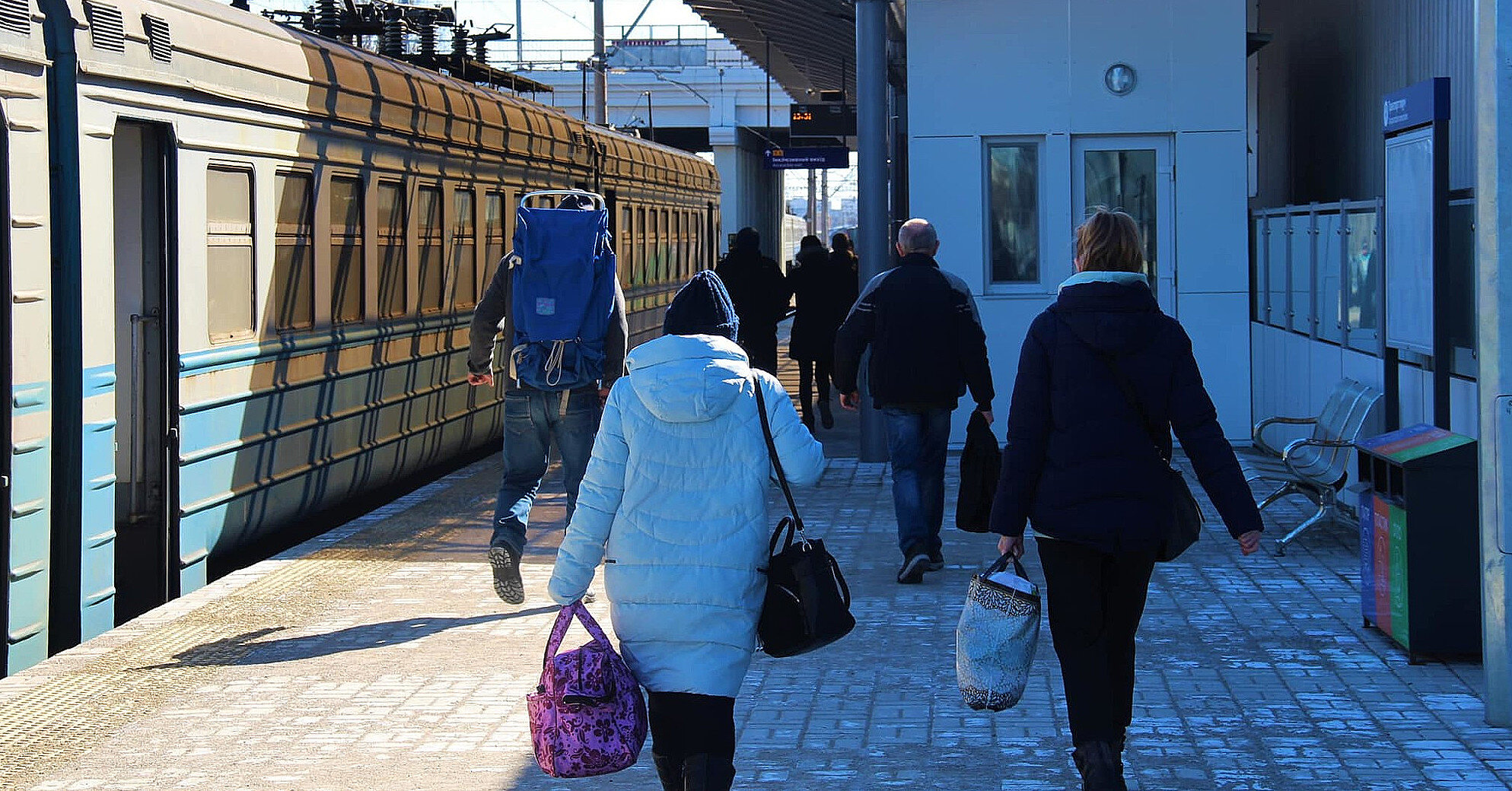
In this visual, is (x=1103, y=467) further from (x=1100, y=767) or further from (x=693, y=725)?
(x=693, y=725)

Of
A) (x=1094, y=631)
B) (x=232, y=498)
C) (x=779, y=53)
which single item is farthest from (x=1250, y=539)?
(x=779, y=53)

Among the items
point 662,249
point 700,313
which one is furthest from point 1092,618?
point 662,249

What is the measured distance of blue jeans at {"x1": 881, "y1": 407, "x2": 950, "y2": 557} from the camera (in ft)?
27.8

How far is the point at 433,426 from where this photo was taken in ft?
40.2

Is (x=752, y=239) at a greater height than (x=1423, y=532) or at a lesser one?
greater

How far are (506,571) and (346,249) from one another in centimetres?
342

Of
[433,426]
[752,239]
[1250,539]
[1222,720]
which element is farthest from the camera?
[752,239]

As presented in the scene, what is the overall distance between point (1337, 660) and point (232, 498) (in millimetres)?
4925

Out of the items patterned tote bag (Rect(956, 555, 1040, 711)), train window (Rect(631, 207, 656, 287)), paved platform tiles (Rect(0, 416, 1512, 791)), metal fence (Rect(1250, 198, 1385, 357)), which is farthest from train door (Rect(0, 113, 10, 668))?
train window (Rect(631, 207, 656, 287))

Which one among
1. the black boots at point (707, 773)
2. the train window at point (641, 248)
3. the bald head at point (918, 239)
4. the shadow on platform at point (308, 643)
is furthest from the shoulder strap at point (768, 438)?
the train window at point (641, 248)

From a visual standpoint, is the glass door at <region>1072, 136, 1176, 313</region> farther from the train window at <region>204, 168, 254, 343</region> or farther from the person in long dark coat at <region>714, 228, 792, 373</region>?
the train window at <region>204, 168, 254, 343</region>

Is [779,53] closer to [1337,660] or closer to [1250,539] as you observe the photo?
[1337,660]

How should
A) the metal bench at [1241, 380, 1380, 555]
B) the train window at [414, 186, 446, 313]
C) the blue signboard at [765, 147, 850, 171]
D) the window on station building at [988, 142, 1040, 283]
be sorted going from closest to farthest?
the metal bench at [1241, 380, 1380, 555] < the train window at [414, 186, 446, 313] < the window on station building at [988, 142, 1040, 283] < the blue signboard at [765, 147, 850, 171]

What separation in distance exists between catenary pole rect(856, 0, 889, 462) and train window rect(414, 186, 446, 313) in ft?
9.27
